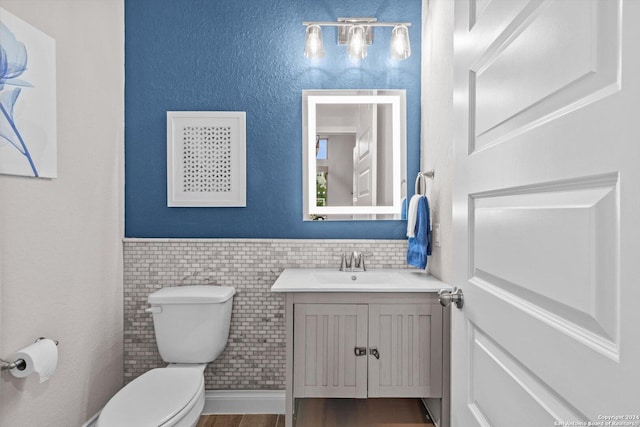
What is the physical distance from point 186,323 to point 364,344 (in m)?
0.90

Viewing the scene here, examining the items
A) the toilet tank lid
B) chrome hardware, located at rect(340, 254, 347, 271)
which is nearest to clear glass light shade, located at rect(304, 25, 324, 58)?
chrome hardware, located at rect(340, 254, 347, 271)

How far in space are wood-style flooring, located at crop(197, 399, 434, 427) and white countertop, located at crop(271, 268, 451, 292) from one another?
661mm

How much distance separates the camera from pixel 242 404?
2303 millimetres

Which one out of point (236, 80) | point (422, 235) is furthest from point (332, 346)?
point (236, 80)

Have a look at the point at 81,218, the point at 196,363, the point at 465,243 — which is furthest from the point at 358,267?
the point at 81,218

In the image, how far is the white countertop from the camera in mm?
1817

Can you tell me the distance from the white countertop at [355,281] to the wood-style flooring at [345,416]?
661 mm

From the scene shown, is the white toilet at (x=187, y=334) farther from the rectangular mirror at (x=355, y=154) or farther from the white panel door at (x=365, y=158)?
the white panel door at (x=365, y=158)

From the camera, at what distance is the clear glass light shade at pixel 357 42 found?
2.23 metres

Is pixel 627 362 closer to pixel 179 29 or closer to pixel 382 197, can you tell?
pixel 382 197

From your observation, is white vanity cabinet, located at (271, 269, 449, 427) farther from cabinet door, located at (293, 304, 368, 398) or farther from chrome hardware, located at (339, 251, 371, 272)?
chrome hardware, located at (339, 251, 371, 272)

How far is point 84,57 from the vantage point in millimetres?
1950

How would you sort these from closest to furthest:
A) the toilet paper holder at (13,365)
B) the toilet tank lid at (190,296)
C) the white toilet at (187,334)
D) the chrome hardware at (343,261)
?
the toilet paper holder at (13,365) < the white toilet at (187,334) < the toilet tank lid at (190,296) < the chrome hardware at (343,261)

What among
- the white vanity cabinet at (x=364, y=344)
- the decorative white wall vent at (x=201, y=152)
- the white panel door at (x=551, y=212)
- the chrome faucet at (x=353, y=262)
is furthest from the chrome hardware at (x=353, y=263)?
the white panel door at (x=551, y=212)
